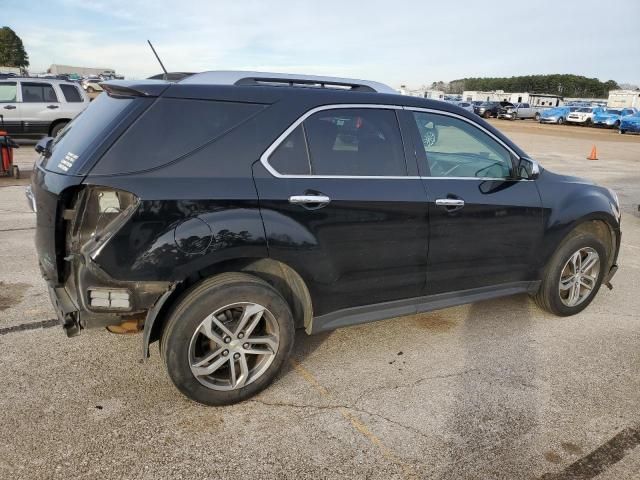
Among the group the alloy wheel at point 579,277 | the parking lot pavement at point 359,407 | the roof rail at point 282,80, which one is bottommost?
the parking lot pavement at point 359,407

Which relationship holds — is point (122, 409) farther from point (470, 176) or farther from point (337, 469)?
point (470, 176)

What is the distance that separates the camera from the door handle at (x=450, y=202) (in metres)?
3.51

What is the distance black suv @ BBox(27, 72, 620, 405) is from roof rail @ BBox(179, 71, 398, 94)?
13mm

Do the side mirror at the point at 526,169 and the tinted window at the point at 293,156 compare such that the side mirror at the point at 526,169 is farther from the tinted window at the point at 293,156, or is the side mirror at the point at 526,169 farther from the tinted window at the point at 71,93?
the tinted window at the point at 71,93

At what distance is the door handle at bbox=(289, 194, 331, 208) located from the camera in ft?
9.87

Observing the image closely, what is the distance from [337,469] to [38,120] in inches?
567

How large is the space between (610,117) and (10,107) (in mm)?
37495

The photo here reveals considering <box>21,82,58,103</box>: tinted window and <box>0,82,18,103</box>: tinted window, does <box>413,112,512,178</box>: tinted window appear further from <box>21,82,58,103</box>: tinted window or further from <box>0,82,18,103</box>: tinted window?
<box>0,82,18,103</box>: tinted window

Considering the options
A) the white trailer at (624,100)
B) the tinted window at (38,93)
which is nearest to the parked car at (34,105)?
the tinted window at (38,93)

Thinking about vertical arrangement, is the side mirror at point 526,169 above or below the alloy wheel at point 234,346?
above

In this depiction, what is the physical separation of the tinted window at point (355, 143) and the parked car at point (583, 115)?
42.0 meters

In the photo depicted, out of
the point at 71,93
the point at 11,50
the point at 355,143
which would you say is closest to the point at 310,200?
the point at 355,143

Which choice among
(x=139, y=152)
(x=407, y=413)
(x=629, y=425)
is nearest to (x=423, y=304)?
(x=407, y=413)

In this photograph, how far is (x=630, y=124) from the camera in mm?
32875
